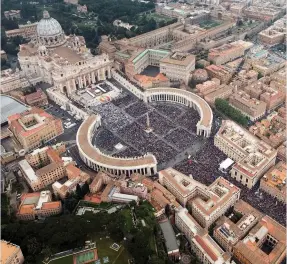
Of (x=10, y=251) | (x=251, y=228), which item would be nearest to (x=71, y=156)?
(x=10, y=251)

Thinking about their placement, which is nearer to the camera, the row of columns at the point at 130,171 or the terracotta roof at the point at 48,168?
the terracotta roof at the point at 48,168

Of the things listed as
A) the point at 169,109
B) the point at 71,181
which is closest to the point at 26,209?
the point at 71,181

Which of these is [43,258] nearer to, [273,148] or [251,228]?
[251,228]

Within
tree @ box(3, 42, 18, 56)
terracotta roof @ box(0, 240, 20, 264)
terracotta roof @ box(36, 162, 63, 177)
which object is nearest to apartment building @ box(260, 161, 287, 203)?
terracotta roof @ box(36, 162, 63, 177)

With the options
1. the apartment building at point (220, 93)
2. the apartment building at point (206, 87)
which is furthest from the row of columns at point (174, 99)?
the apartment building at point (206, 87)

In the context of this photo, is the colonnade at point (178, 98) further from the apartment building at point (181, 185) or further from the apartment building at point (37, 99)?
the apartment building at point (37, 99)
